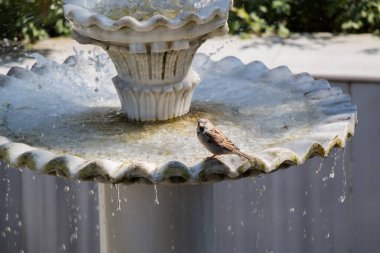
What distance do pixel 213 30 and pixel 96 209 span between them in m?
2.27

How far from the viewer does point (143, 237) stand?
12.6ft

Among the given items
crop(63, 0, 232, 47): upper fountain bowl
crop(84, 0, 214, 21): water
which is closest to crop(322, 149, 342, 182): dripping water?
crop(84, 0, 214, 21): water

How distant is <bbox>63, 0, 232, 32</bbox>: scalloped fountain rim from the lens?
362cm

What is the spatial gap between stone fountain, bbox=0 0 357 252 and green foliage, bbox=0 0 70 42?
258cm

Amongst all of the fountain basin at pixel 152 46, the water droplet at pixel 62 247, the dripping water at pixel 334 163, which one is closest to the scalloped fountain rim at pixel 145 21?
the fountain basin at pixel 152 46

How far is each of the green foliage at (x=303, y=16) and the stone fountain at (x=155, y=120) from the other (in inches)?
112

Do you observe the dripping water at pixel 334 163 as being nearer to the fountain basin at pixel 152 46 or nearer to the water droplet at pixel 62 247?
the water droplet at pixel 62 247

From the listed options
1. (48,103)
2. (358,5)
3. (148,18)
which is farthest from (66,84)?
(358,5)

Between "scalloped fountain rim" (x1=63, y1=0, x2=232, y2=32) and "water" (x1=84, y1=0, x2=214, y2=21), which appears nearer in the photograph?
"scalloped fountain rim" (x1=63, y1=0, x2=232, y2=32)

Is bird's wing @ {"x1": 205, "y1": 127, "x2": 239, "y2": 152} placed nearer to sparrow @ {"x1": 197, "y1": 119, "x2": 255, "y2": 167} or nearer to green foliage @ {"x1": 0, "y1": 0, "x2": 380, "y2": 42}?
sparrow @ {"x1": 197, "y1": 119, "x2": 255, "y2": 167}

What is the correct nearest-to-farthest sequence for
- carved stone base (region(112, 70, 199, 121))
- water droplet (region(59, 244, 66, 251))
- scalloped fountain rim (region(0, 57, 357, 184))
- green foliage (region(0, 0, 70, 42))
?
scalloped fountain rim (region(0, 57, 357, 184)), carved stone base (region(112, 70, 199, 121)), water droplet (region(59, 244, 66, 251)), green foliage (region(0, 0, 70, 42))

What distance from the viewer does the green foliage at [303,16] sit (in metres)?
7.23

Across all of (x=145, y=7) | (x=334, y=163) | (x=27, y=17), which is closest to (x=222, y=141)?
(x=145, y=7)

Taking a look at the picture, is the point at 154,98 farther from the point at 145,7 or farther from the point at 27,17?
the point at 27,17
